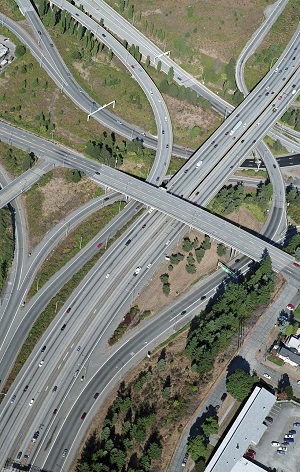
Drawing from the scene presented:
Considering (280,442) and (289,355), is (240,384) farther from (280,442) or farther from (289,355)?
(289,355)

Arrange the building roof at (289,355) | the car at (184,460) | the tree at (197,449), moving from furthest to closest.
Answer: the building roof at (289,355) → the car at (184,460) → the tree at (197,449)

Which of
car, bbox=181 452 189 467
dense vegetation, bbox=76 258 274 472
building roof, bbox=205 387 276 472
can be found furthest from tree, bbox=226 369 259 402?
car, bbox=181 452 189 467

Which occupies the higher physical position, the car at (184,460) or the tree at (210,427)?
the tree at (210,427)

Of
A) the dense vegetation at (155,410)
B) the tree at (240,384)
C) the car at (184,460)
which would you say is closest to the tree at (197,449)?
the dense vegetation at (155,410)

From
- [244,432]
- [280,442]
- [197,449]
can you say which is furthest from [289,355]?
[197,449]

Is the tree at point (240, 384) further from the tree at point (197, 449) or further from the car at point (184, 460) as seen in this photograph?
the car at point (184, 460)

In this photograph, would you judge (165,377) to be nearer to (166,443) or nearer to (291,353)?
(166,443)
